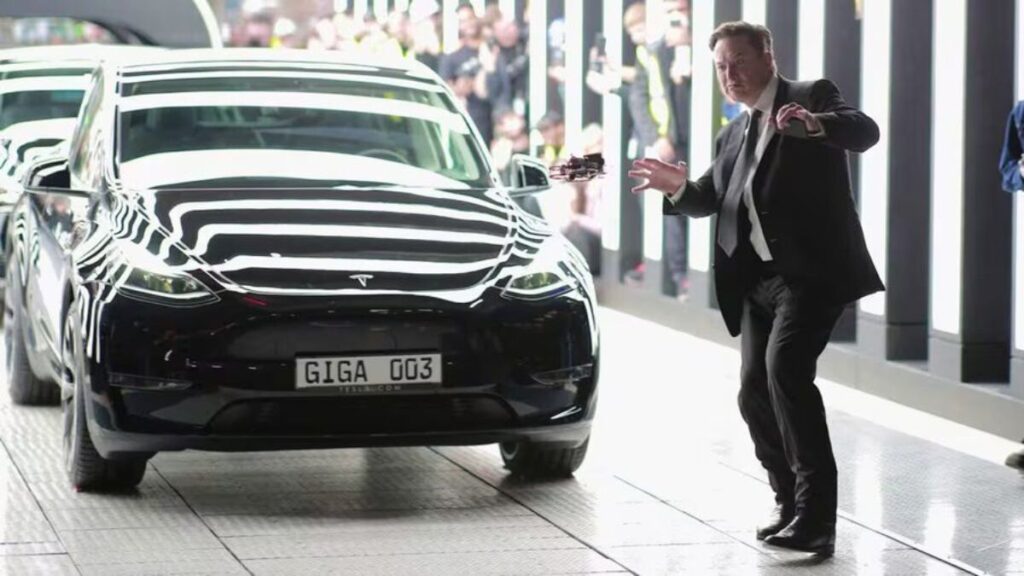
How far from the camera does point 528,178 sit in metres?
9.02

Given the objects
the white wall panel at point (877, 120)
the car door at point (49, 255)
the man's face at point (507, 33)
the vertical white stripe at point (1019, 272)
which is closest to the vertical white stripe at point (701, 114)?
the white wall panel at point (877, 120)

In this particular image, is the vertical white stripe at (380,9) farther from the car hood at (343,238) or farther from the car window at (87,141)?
the car hood at (343,238)

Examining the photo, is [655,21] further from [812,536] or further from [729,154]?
[812,536]

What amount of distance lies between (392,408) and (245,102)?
1.95 metres

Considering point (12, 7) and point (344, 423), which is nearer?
point (344, 423)

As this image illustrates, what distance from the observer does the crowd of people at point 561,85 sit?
1484 centimetres

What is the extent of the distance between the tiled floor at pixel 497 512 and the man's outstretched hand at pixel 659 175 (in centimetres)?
116

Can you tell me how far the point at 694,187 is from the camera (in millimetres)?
7438

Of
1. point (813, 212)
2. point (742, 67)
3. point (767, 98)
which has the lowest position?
point (813, 212)

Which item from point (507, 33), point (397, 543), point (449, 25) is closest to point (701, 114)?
point (507, 33)

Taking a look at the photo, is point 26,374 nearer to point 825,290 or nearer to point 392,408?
point 392,408

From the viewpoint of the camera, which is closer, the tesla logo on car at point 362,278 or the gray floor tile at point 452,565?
the gray floor tile at point 452,565

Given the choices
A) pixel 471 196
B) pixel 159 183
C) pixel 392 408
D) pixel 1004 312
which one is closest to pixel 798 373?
→ pixel 392 408

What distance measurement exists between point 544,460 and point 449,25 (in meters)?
14.0
